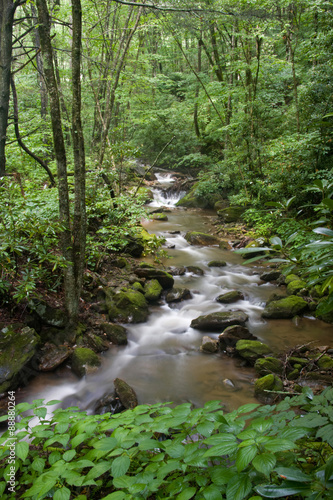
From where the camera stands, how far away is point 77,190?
431 centimetres

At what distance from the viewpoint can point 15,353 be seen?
3.88 metres

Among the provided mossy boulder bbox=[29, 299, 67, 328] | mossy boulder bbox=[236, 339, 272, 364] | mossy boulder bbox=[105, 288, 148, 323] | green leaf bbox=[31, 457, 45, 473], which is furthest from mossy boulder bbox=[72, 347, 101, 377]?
green leaf bbox=[31, 457, 45, 473]

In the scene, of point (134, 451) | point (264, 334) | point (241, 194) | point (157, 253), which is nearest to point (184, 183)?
point (241, 194)

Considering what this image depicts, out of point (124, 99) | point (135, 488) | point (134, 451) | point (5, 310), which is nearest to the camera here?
point (135, 488)

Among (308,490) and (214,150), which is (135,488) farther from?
(214,150)

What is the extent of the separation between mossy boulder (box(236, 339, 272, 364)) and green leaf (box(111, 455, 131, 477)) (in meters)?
3.53

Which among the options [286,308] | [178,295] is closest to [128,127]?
[178,295]

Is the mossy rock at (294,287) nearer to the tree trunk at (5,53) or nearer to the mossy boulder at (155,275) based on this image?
the mossy boulder at (155,275)

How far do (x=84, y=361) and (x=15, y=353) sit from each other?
0.96m

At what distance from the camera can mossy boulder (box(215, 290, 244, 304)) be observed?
22.2 ft

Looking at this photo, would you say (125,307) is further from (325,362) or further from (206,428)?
(206,428)

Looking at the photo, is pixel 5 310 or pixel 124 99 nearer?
pixel 5 310

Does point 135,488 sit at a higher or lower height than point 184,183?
lower

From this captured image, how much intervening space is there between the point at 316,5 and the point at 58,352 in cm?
1055
